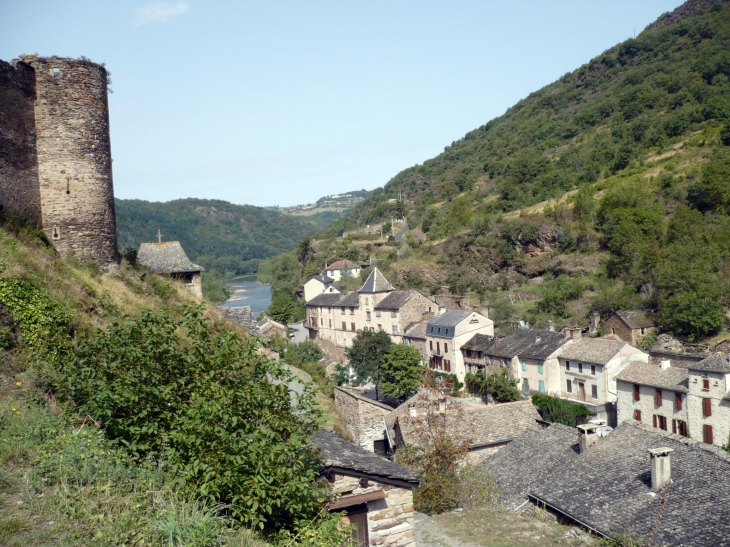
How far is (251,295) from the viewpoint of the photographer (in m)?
103

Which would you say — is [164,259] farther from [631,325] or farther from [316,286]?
[316,286]

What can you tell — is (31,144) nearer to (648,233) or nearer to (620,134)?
(648,233)

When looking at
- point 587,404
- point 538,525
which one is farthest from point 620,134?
point 538,525

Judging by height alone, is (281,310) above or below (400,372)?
above

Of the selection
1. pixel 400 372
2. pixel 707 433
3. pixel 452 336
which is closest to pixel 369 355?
pixel 400 372

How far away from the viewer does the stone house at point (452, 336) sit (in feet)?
149

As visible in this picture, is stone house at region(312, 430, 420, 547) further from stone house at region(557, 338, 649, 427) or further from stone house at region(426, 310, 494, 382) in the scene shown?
stone house at region(426, 310, 494, 382)

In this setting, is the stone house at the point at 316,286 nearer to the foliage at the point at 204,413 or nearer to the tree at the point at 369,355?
the tree at the point at 369,355

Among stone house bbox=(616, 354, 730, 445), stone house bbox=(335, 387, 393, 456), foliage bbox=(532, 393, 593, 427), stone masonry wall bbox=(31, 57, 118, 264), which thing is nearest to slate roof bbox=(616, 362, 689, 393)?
stone house bbox=(616, 354, 730, 445)

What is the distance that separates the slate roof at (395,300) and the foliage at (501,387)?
39.9ft

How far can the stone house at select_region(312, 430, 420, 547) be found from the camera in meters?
8.34

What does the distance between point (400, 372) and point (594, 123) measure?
75.8 metres

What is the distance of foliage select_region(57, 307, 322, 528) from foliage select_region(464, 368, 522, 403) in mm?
31075

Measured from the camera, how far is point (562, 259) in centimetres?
6669
